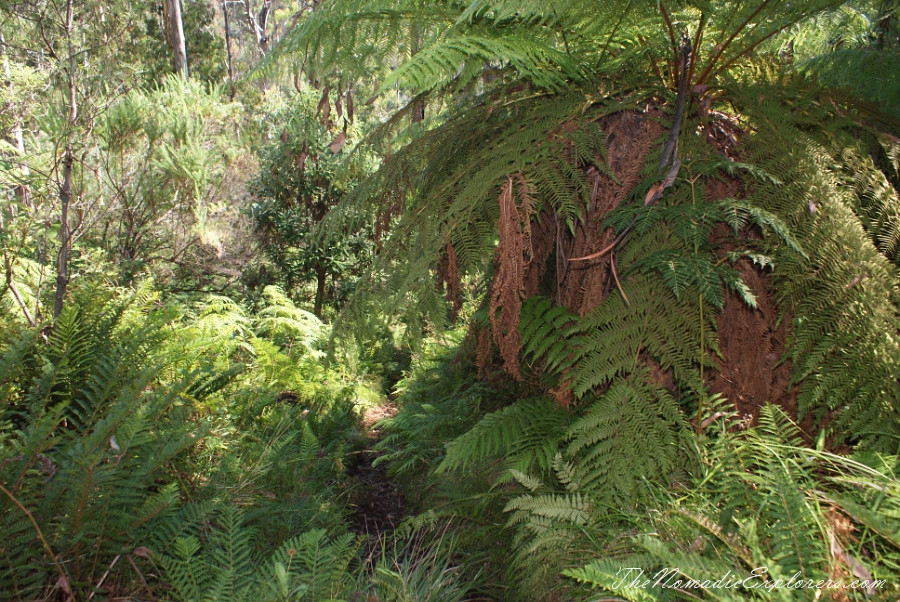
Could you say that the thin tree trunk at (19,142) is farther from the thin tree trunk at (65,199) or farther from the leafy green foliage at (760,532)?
the leafy green foliage at (760,532)

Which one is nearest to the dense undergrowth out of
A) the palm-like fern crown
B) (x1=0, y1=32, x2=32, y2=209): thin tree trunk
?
the palm-like fern crown

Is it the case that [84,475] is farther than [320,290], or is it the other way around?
[320,290]

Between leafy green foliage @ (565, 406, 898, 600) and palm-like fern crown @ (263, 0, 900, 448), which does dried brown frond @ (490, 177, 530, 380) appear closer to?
palm-like fern crown @ (263, 0, 900, 448)

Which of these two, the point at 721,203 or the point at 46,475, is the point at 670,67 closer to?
the point at 721,203

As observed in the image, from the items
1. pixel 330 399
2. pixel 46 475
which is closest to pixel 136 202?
pixel 330 399

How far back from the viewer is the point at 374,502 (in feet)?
10.3

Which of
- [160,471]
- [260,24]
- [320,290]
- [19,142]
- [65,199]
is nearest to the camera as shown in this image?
[160,471]

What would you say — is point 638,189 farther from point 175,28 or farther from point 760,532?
point 175,28

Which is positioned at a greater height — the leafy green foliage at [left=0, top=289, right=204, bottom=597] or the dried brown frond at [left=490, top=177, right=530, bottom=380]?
the dried brown frond at [left=490, top=177, right=530, bottom=380]

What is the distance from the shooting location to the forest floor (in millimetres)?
2805

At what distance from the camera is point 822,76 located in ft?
8.45

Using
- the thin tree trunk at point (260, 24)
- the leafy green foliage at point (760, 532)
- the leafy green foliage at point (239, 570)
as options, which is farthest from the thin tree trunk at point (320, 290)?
the thin tree trunk at point (260, 24)

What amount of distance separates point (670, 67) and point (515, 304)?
3.94 ft

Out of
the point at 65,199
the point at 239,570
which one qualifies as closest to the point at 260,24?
the point at 65,199
